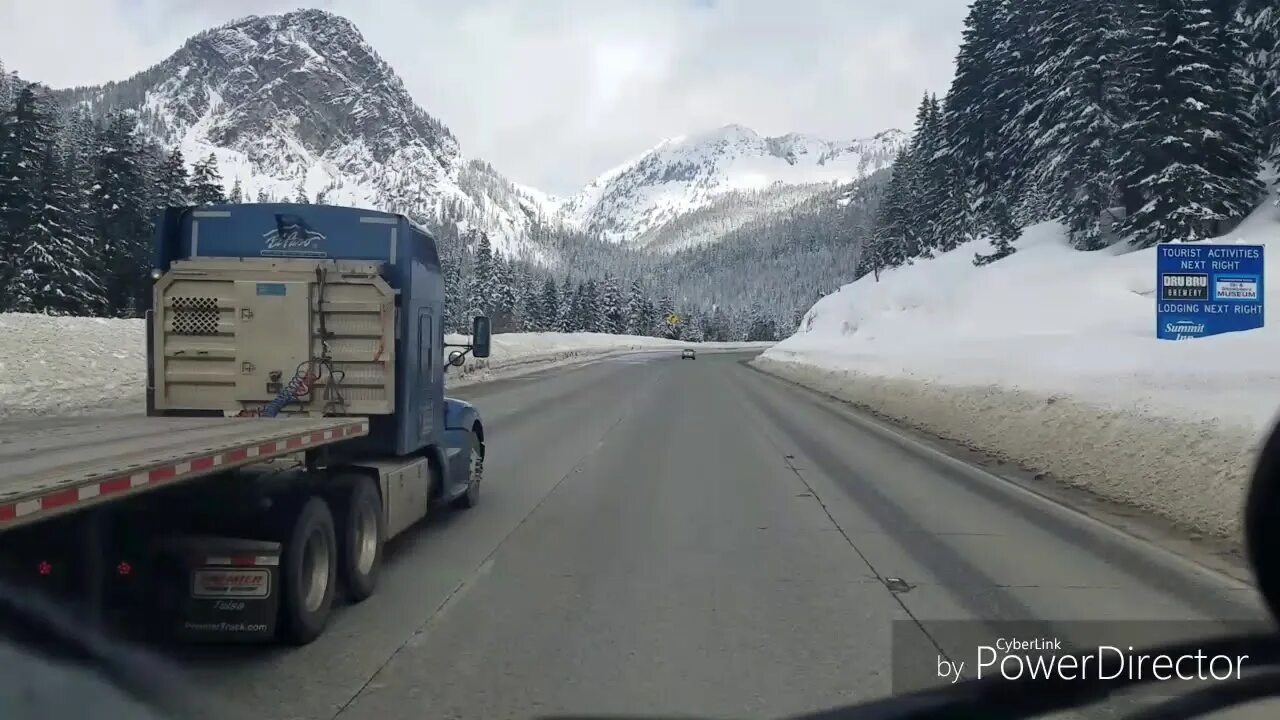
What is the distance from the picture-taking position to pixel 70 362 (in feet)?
73.7

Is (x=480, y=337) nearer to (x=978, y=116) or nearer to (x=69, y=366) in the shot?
(x=69, y=366)

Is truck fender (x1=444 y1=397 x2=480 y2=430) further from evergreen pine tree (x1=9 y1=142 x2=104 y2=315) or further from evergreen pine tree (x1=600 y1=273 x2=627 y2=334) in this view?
evergreen pine tree (x1=600 y1=273 x2=627 y2=334)

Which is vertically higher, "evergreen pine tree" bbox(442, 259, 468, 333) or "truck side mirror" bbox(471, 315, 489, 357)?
"evergreen pine tree" bbox(442, 259, 468, 333)

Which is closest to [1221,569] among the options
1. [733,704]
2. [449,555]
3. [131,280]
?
[733,704]

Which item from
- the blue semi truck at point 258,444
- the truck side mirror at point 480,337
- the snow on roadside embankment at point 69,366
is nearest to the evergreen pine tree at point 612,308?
the snow on roadside embankment at point 69,366

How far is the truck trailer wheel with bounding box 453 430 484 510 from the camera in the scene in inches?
391

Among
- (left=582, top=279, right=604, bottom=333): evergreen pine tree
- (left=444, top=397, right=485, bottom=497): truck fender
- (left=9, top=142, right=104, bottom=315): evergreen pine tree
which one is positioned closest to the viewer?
(left=444, top=397, right=485, bottom=497): truck fender

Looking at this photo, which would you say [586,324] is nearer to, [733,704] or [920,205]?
[920,205]

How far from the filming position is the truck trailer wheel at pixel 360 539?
20.2 feet

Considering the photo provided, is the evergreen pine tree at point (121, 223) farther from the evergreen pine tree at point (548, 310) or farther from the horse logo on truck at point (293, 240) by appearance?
the evergreen pine tree at point (548, 310)

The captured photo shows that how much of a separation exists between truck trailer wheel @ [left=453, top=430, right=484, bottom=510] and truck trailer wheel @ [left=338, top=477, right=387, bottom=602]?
2.97m

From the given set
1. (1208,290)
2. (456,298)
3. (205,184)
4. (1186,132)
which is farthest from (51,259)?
(456,298)

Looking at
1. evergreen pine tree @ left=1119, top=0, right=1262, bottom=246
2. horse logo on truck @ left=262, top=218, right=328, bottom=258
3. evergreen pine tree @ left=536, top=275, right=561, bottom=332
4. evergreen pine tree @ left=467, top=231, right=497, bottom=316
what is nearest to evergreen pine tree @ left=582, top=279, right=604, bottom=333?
evergreen pine tree @ left=536, top=275, right=561, bottom=332

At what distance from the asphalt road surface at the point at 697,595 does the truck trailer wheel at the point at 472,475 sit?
0.20m
